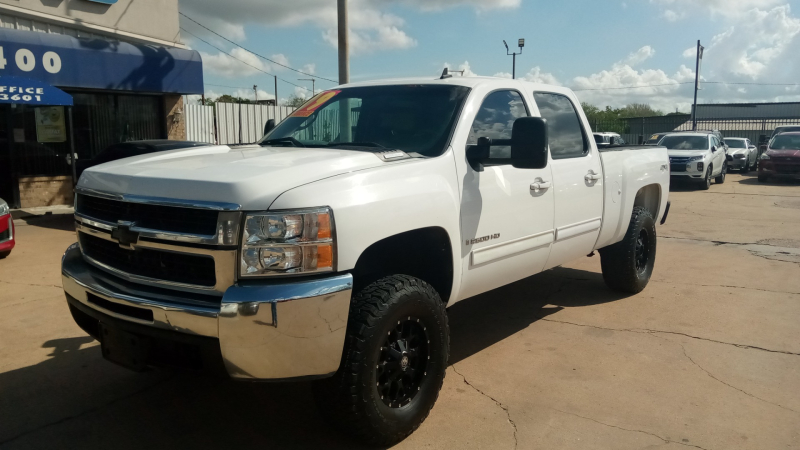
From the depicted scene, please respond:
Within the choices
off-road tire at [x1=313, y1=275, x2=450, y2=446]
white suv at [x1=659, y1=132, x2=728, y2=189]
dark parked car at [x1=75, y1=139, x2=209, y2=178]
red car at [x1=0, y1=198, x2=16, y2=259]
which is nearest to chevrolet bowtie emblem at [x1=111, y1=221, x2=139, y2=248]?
off-road tire at [x1=313, y1=275, x2=450, y2=446]

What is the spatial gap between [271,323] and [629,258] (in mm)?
4298

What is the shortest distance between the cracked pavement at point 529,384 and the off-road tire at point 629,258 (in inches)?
6.4

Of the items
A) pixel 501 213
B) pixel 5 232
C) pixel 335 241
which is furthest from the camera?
pixel 5 232

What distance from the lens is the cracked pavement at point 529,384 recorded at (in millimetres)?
3393

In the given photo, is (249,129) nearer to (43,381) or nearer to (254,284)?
(43,381)

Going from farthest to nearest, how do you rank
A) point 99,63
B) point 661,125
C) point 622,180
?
point 661,125, point 99,63, point 622,180

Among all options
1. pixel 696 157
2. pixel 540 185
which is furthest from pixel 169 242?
pixel 696 157

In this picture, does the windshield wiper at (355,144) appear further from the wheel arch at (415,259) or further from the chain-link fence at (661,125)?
the chain-link fence at (661,125)

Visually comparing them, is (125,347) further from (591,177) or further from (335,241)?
(591,177)

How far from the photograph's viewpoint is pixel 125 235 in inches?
118

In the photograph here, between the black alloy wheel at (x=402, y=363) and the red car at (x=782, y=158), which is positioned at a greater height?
the red car at (x=782, y=158)

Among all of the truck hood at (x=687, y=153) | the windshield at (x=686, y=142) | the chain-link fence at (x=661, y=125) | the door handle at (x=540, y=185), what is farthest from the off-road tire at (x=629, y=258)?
the chain-link fence at (x=661, y=125)

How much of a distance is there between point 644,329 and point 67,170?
12.5m

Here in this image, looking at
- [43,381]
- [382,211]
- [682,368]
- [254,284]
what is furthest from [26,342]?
[682,368]
